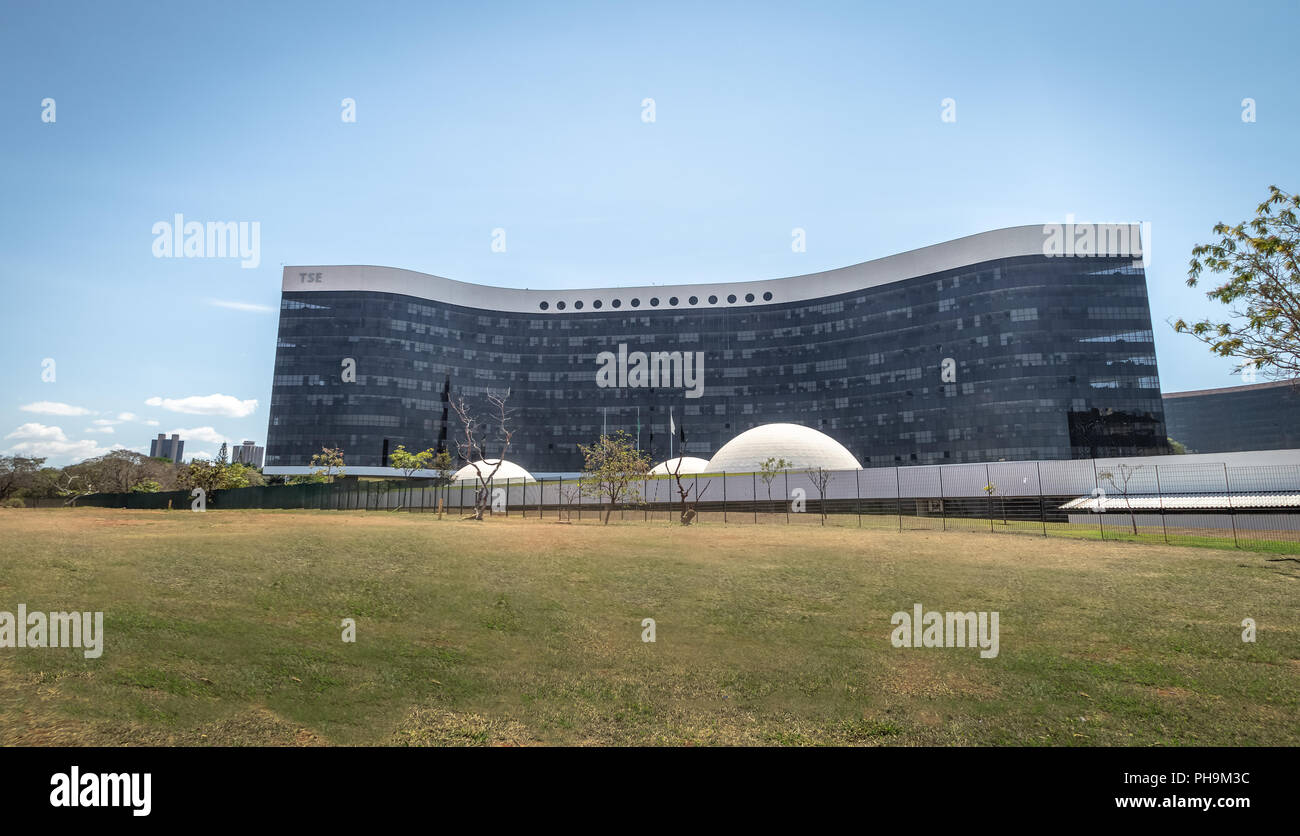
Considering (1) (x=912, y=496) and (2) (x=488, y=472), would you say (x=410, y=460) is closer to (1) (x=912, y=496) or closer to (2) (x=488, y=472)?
(2) (x=488, y=472)

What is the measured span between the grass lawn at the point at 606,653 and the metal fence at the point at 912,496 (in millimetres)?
32209

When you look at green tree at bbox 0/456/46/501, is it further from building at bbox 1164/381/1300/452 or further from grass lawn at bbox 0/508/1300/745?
building at bbox 1164/381/1300/452

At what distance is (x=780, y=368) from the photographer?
466 feet

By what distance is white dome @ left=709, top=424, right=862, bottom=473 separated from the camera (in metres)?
83.1

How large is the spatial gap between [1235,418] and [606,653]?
779 feet

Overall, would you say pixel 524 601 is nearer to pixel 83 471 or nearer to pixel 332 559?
pixel 332 559

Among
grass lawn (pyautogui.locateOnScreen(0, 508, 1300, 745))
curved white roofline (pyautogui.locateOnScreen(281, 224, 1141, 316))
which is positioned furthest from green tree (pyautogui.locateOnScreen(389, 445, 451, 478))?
grass lawn (pyautogui.locateOnScreen(0, 508, 1300, 745))

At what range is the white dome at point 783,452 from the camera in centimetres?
8306

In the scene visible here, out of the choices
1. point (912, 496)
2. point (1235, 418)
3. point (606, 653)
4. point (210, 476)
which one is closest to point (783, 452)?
point (912, 496)

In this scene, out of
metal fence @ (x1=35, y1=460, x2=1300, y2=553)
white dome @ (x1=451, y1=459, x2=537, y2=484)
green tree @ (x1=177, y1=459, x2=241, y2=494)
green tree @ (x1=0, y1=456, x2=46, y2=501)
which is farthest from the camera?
white dome @ (x1=451, y1=459, x2=537, y2=484)

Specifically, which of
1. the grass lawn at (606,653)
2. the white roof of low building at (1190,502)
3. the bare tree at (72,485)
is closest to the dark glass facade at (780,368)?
the bare tree at (72,485)

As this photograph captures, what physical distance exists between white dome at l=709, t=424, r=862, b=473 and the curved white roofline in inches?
2172
